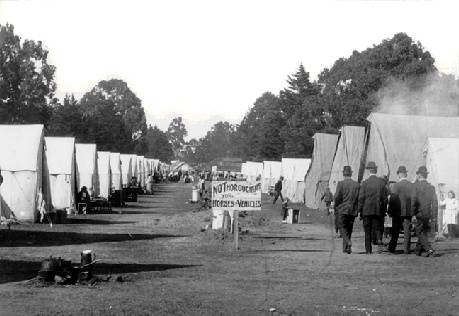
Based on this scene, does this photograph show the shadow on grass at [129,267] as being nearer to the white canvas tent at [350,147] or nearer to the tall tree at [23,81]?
the white canvas tent at [350,147]

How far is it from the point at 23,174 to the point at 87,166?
1405cm

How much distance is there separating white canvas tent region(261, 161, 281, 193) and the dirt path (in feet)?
152

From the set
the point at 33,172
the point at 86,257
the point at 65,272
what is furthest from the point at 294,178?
the point at 65,272

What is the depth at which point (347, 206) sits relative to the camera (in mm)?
18969

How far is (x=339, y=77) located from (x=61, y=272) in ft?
208

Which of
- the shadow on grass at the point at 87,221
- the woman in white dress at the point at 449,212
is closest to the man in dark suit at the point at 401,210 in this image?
the woman in white dress at the point at 449,212

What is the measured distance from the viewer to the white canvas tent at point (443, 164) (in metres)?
26.3

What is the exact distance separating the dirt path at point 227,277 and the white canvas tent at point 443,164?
171 inches

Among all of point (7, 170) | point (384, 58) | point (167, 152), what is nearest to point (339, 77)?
point (384, 58)

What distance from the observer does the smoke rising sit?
63.4 meters

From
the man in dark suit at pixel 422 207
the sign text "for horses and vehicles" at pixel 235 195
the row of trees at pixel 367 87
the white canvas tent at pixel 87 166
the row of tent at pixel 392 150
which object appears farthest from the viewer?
the row of trees at pixel 367 87

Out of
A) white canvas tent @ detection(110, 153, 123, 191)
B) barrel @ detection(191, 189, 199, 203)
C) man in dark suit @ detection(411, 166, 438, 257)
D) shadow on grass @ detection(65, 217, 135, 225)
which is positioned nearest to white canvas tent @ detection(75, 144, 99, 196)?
barrel @ detection(191, 189, 199, 203)

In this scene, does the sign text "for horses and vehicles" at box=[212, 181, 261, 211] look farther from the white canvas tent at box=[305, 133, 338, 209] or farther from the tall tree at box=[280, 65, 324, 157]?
the tall tree at box=[280, 65, 324, 157]

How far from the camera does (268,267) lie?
15.5 meters
